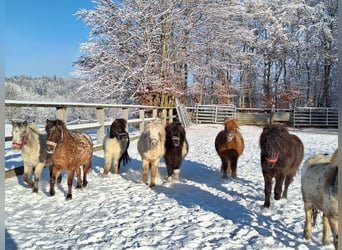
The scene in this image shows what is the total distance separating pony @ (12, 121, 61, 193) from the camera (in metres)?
3.71

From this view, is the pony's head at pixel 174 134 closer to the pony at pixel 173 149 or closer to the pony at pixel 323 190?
the pony at pixel 173 149

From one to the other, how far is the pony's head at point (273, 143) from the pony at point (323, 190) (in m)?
0.50

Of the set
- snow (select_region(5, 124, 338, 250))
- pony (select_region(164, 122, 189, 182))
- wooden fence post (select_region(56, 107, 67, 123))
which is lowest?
snow (select_region(5, 124, 338, 250))

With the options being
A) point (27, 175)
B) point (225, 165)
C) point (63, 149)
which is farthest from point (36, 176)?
point (225, 165)

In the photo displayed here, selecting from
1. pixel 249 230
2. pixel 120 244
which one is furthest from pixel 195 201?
pixel 120 244

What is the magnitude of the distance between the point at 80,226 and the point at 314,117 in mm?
17270

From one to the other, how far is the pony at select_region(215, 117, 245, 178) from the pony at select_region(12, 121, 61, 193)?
2.81m

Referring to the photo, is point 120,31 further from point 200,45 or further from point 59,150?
point 59,150

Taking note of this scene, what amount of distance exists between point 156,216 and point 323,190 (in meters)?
1.74

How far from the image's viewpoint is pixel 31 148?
391 cm

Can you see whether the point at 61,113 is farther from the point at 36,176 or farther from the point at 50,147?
the point at 50,147

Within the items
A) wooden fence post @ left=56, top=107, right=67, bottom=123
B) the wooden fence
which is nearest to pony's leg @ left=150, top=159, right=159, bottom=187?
wooden fence post @ left=56, top=107, right=67, bottom=123

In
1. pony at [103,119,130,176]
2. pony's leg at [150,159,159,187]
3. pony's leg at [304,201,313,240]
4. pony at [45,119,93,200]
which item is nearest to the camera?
pony's leg at [304,201,313,240]

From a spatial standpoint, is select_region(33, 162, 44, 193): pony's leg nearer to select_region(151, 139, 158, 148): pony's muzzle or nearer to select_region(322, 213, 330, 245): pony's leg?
select_region(151, 139, 158, 148): pony's muzzle
